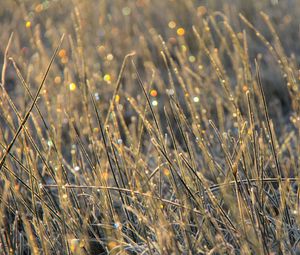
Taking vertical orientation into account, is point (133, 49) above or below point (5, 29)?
below

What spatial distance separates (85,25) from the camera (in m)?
3.22

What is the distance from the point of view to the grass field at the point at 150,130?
1.10m

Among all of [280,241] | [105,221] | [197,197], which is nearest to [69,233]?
[105,221]

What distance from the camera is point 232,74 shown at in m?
2.78

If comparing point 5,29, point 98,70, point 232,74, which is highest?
point 5,29

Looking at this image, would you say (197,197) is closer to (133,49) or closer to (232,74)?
(232,74)

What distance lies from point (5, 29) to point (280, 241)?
7.92 ft

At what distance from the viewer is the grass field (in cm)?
110

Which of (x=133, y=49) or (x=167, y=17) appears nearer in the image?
(x=133, y=49)

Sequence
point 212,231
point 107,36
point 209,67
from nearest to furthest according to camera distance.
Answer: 1. point 212,231
2. point 209,67
3. point 107,36

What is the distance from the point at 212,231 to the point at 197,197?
111 millimetres

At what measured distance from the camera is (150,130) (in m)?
1.15

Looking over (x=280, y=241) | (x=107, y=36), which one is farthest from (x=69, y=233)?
(x=107, y=36)

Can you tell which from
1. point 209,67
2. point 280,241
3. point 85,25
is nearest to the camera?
point 280,241
